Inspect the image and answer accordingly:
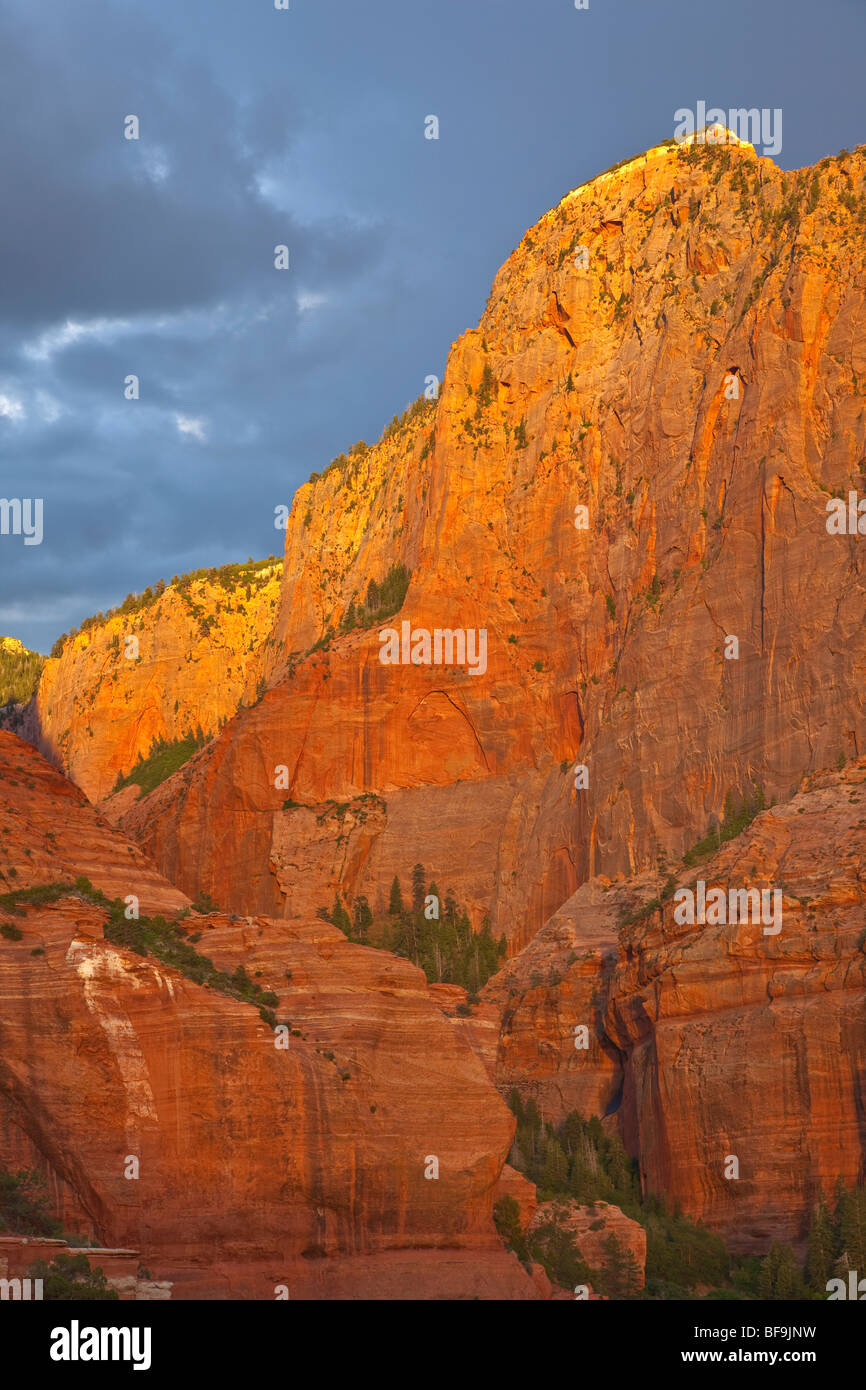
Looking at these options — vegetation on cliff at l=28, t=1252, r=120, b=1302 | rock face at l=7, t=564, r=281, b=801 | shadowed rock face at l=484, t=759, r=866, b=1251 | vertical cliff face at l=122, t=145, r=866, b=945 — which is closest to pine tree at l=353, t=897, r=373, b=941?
vertical cliff face at l=122, t=145, r=866, b=945

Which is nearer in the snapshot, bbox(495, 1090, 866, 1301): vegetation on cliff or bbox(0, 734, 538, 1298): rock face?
bbox(0, 734, 538, 1298): rock face

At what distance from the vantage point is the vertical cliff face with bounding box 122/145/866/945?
4163 inches

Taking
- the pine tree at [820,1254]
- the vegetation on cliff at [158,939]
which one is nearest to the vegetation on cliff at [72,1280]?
the vegetation on cliff at [158,939]

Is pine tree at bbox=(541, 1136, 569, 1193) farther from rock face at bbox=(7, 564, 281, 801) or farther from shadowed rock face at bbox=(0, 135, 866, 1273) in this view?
rock face at bbox=(7, 564, 281, 801)

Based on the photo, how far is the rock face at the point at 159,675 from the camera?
594ft

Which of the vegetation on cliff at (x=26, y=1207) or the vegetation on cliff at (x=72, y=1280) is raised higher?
the vegetation on cliff at (x=26, y=1207)

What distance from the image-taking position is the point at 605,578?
12306 centimetres

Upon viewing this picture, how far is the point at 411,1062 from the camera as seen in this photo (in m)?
65.6

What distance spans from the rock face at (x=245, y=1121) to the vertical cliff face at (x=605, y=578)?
38469 mm

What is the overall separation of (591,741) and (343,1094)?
2206 inches

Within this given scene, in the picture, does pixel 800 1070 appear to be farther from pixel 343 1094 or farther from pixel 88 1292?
pixel 88 1292

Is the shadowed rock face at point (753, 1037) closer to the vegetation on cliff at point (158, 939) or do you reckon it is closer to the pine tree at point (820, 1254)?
the pine tree at point (820, 1254)

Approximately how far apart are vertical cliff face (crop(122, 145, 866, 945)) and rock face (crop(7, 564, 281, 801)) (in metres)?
33.2

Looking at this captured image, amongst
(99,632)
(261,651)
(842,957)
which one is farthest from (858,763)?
(99,632)
